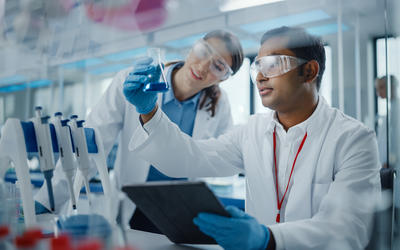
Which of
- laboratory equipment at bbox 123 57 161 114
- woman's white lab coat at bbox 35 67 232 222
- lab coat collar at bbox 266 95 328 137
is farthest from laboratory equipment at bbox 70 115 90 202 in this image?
lab coat collar at bbox 266 95 328 137

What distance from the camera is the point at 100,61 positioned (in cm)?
192

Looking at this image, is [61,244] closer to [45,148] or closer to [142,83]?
[45,148]

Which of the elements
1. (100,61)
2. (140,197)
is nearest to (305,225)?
(140,197)

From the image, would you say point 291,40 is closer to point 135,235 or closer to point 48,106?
point 135,235

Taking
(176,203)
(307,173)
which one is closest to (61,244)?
(176,203)

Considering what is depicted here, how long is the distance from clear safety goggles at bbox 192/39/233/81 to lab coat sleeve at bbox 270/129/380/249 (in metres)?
0.61

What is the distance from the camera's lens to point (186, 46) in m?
1.65

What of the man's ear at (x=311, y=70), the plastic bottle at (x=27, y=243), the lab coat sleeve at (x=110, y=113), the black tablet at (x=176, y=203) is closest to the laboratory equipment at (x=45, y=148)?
the black tablet at (x=176, y=203)

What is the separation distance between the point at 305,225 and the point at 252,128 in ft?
2.00

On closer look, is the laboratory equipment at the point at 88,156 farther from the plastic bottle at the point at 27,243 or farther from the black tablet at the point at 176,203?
the plastic bottle at the point at 27,243

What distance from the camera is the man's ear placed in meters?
1.40

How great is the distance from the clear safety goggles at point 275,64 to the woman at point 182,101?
20 cm

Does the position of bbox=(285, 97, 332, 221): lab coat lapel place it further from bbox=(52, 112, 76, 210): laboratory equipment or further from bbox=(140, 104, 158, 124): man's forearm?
bbox=(52, 112, 76, 210): laboratory equipment

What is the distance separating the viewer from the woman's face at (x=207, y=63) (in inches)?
62.2
